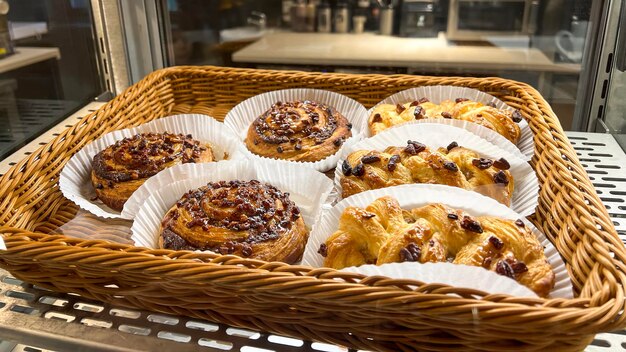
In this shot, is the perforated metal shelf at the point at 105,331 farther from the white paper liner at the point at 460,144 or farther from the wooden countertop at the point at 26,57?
the wooden countertop at the point at 26,57

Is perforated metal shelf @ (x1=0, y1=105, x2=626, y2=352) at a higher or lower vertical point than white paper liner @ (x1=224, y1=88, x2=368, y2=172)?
lower

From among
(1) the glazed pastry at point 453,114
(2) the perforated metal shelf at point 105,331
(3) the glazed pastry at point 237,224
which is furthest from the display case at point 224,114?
(3) the glazed pastry at point 237,224

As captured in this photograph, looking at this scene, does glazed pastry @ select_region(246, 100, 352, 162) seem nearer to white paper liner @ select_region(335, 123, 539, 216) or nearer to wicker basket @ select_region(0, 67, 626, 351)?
white paper liner @ select_region(335, 123, 539, 216)

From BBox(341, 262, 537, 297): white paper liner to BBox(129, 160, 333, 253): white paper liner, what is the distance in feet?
2.01

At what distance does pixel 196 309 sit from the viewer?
1252mm

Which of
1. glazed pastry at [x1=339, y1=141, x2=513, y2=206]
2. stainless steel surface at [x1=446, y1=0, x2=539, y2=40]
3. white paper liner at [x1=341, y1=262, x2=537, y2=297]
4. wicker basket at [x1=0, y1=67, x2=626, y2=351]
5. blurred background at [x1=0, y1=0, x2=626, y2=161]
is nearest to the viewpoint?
wicker basket at [x1=0, y1=67, x2=626, y2=351]

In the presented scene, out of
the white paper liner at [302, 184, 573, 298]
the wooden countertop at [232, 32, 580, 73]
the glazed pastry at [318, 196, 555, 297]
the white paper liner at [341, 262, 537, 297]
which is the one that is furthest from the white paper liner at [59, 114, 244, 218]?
the wooden countertop at [232, 32, 580, 73]

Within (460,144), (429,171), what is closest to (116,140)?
(429,171)

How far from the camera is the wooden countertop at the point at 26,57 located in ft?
7.65

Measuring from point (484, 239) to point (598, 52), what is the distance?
143 cm

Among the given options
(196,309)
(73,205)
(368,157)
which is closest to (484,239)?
(368,157)

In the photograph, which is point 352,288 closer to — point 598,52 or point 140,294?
point 140,294

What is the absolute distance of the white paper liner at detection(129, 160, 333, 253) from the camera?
69.7 inches

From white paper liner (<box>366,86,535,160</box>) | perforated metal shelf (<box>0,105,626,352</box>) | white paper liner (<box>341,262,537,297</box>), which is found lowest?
perforated metal shelf (<box>0,105,626,352</box>)
